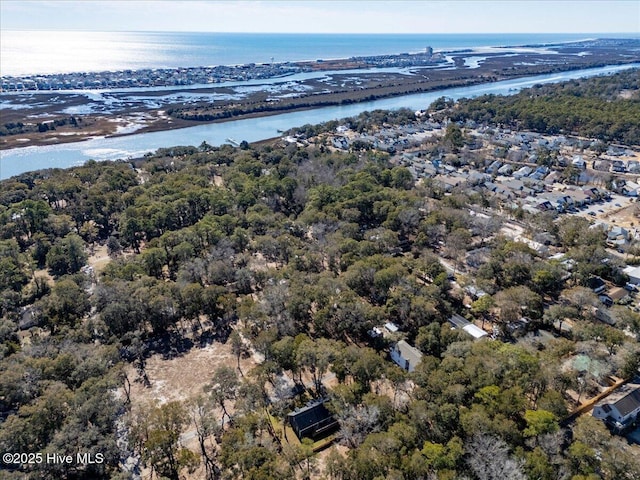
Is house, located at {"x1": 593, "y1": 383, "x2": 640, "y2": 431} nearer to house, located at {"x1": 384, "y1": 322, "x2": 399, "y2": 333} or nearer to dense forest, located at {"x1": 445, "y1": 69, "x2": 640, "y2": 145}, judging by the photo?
house, located at {"x1": 384, "y1": 322, "x2": 399, "y2": 333}

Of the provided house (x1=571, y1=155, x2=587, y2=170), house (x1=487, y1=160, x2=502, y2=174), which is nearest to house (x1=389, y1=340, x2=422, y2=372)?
house (x1=487, y1=160, x2=502, y2=174)

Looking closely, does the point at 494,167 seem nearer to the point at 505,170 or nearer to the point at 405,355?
the point at 505,170

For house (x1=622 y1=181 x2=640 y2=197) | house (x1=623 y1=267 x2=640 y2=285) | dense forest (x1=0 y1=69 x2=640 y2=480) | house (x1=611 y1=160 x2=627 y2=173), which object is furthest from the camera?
house (x1=611 y1=160 x2=627 y2=173)

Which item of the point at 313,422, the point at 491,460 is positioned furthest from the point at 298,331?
the point at 491,460

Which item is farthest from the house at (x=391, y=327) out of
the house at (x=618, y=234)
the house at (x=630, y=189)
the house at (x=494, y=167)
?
the house at (x=630, y=189)

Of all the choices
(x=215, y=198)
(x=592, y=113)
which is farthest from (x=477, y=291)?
(x=592, y=113)

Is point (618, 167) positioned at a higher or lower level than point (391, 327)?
higher

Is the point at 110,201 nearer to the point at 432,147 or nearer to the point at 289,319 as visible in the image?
the point at 289,319

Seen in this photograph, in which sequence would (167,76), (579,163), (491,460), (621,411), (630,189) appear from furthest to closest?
(167,76)
(579,163)
(630,189)
(621,411)
(491,460)
